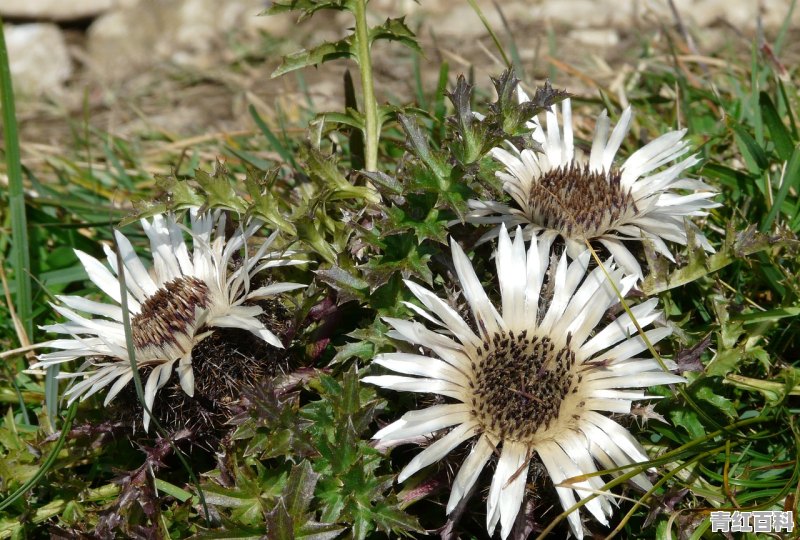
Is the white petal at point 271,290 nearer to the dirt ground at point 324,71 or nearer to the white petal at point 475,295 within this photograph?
the white petal at point 475,295

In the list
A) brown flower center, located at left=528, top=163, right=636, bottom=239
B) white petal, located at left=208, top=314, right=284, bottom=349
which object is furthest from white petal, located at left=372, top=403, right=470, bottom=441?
brown flower center, located at left=528, top=163, right=636, bottom=239

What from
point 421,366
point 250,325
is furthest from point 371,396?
point 250,325

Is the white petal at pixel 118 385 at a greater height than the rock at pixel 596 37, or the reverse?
the rock at pixel 596 37

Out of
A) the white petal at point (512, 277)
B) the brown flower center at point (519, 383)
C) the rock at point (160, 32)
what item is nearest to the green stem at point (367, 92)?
the white petal at point (512, 277)

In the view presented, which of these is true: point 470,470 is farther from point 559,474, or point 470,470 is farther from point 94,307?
point 94,307

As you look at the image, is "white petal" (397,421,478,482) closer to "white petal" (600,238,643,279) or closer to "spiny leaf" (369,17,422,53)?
"white petal" (600,238,643,279)

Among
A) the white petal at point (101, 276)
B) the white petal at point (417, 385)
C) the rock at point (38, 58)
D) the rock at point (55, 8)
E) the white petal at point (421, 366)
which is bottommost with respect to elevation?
the white petal at point (417, 385)

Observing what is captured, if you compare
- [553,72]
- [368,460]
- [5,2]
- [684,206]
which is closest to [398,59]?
[553,72]
